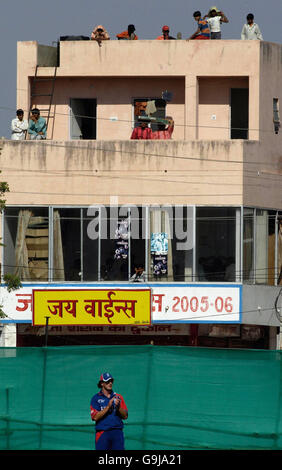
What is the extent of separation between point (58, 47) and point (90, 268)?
310 inches

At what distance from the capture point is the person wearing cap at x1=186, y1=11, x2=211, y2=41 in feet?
133

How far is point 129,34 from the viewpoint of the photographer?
134ft

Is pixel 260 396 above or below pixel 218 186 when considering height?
below

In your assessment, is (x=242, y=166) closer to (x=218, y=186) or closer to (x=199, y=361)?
(x=218, y=186)

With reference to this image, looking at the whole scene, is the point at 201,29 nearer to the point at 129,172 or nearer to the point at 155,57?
the point at 155,57

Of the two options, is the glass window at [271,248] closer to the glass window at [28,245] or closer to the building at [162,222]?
the building at [162,222]

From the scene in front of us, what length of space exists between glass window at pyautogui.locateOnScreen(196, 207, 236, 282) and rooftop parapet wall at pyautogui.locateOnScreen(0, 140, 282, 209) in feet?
1.36

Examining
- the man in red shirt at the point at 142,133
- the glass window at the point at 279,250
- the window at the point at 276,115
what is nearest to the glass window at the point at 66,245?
the man in red shirt at the point at 142,133

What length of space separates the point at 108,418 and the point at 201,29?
23.9 meters

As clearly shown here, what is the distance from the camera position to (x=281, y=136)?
41250 mm

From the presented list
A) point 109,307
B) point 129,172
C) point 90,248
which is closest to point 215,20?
point 129,172
